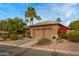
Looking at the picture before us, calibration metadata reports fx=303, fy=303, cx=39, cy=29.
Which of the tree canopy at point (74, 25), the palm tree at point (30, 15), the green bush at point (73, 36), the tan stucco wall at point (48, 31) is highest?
the palm tree at point (30, 15)

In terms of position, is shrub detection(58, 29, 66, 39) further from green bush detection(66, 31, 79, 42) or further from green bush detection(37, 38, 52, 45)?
green bush detection(37, 38, 52, 45)

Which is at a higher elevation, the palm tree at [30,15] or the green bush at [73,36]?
the palm tree at [30,15]

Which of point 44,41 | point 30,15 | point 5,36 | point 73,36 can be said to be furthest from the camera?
point 5,36

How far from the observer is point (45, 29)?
11.0 meters

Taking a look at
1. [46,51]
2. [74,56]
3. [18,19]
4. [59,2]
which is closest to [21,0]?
[18,19]

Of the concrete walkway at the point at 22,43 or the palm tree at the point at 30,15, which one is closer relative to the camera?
the palm tree at the point at 30,15

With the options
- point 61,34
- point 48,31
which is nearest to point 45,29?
point 48,31

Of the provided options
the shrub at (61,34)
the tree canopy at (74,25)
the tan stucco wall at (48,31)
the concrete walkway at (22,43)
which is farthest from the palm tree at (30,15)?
the tree canopy at (74,25)

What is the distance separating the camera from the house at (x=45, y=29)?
1078 centimetres

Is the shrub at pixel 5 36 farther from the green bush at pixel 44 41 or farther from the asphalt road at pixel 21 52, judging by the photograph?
the green bush at pixel 44 41

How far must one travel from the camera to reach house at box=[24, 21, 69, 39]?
10779 mm

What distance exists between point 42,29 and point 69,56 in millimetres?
1431

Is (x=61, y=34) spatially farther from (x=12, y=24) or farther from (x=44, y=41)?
(x=12, y=24)

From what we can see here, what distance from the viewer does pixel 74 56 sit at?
34.3 ft
